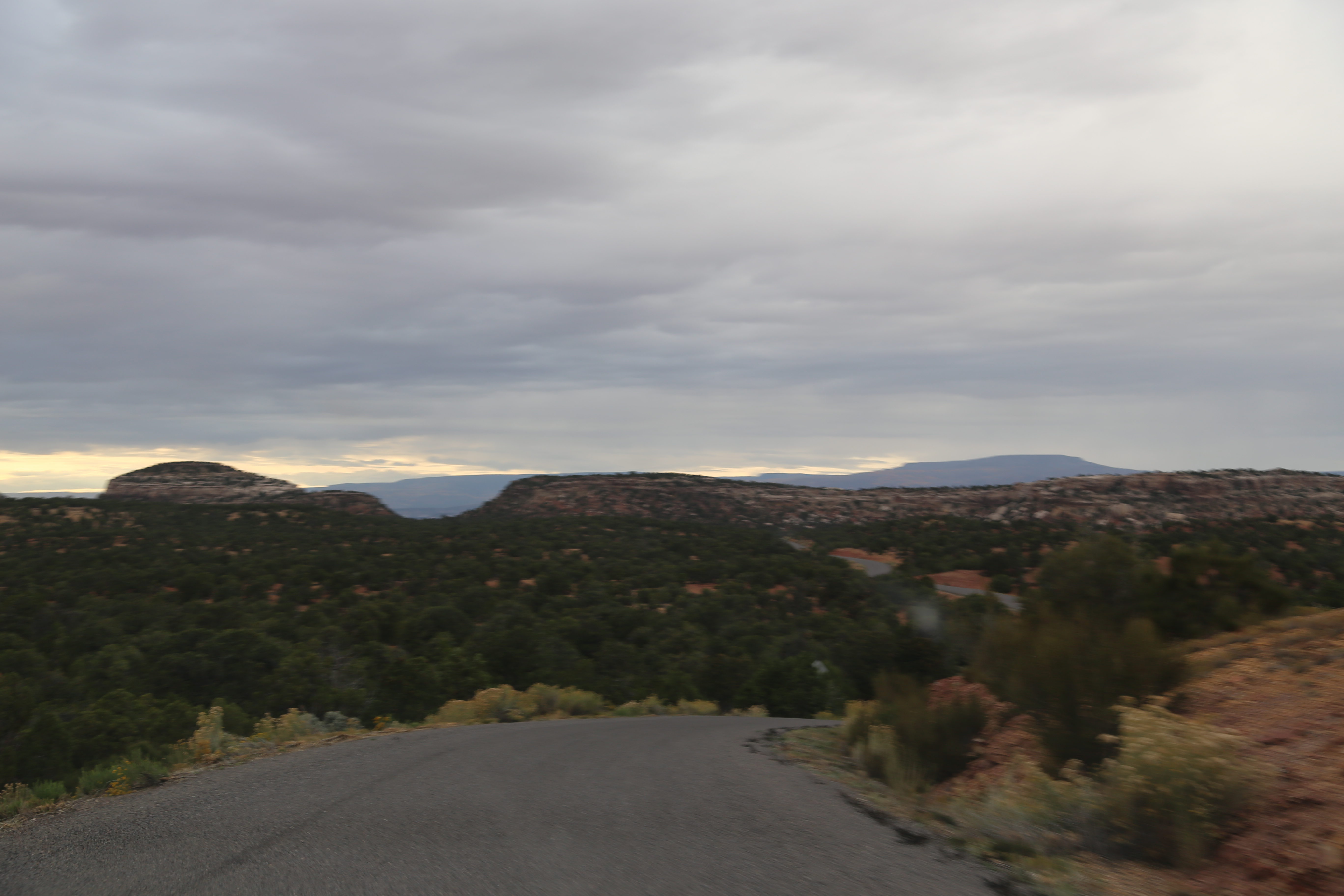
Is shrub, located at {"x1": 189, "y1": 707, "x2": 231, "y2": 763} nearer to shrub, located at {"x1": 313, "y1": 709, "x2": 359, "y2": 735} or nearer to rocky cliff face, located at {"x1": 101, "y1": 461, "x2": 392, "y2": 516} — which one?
shrub, located at {"x1": 313, "y1": 709, "x2": 359, "y2": 735}

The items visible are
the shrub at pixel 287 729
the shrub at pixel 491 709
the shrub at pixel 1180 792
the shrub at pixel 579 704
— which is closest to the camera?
the shrub at pixel 1180 792

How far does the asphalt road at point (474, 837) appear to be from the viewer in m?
4.90

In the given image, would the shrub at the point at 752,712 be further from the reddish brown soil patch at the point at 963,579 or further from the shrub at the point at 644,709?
the reddish brown soil patch at the point at 963,579

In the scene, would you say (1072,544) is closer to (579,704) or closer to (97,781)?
(579,704)

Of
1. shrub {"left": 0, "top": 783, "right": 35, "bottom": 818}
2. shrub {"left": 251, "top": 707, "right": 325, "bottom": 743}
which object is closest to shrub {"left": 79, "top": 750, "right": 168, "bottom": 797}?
shrub {"left": 0, "top": 783, "right": 35, "bottom": 818}

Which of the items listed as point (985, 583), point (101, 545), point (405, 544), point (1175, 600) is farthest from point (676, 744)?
point (101, 545)

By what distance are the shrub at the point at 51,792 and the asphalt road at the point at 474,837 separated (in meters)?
0.80

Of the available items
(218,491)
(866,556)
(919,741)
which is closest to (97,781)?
(919,741)

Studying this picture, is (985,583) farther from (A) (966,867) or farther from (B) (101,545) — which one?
(B) (101,545)

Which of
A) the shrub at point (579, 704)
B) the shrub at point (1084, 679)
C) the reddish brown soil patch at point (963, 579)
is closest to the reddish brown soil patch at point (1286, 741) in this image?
the shrub at point (1084, 679)

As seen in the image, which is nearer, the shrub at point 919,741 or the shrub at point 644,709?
the shrub at point 919,741

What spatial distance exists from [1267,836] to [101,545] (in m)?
58.9

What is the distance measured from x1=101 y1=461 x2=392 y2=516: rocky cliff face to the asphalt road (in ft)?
340

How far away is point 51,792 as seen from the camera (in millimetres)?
7898
